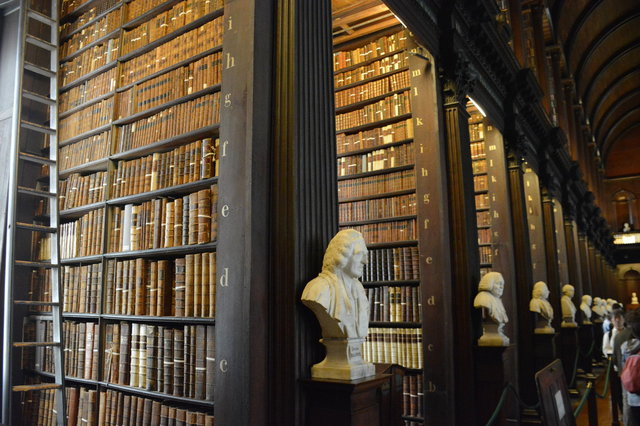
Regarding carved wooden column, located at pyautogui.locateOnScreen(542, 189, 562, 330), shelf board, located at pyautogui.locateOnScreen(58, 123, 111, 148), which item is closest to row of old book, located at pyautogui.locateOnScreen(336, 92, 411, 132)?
shelf board, located at pyautogui.locateOnScreen(58, 123, 111, 148)

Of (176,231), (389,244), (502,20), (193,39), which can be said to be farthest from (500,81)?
(176,231)

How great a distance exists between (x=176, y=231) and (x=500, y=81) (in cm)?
483

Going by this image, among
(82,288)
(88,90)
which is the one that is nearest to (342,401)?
(82,288)

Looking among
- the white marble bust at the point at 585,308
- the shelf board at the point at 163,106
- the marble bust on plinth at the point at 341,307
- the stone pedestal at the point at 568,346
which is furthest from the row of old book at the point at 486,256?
the white marble bust at the point at 585,308

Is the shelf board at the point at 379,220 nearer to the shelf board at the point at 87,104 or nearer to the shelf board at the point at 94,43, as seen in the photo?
the shelf board at the point at 87,104

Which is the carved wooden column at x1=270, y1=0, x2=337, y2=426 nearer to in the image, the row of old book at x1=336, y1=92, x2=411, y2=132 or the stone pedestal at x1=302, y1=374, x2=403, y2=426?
the stone pedestal at x1=302, y1=374, x2=403, y2=426

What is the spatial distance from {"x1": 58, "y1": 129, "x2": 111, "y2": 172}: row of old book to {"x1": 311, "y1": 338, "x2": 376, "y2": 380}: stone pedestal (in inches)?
83.8

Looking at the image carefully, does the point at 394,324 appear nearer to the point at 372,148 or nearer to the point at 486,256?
the point at 372,148

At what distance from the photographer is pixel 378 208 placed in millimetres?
4410

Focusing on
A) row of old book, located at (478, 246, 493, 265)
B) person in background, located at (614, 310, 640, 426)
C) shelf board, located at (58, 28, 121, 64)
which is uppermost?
shelf board, located at (58, 28, 121, 64)

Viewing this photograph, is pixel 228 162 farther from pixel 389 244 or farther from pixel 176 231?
pixel 389 244

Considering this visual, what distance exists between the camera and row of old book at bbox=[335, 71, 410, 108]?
175 inches

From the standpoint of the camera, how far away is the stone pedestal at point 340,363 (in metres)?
1.99

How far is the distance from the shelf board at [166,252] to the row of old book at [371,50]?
2503mm
